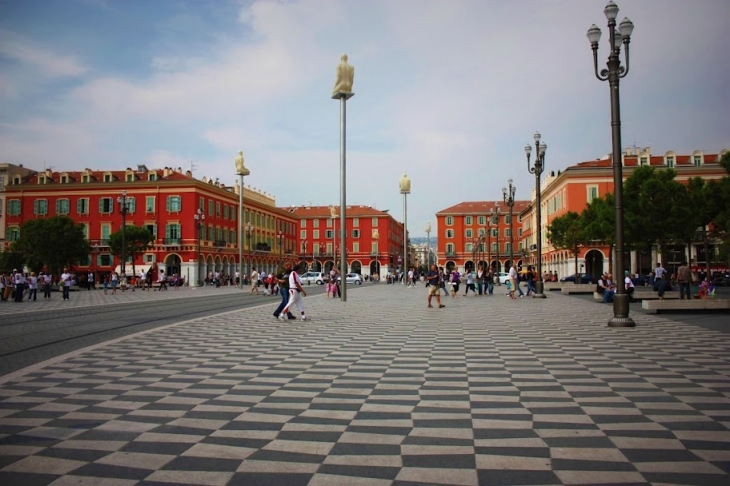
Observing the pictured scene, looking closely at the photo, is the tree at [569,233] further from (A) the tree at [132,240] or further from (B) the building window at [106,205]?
(B) the building window at [106,205]

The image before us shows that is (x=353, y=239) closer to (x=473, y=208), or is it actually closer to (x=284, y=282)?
(x=473, y=208)

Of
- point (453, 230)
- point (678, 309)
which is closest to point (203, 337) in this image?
point (678, 309)

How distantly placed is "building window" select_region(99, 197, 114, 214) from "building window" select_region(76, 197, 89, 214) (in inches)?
69.1

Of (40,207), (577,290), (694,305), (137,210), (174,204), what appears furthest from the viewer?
(40,207)

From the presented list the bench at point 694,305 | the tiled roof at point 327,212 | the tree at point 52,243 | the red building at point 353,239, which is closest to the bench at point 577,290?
the bench at point 694,305

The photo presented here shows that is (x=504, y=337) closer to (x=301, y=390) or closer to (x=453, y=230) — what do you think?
(x=301, y=390)

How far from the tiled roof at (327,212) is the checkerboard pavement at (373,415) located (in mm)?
104129

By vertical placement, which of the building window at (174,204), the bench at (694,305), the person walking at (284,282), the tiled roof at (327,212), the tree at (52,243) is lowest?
the bench at (694,305)

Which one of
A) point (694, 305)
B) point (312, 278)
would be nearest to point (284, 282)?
point (694, 305)

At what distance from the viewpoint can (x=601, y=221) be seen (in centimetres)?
4194

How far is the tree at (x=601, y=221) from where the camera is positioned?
133 ft

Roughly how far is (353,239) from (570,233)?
64.1 m

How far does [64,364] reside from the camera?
955 centimetres

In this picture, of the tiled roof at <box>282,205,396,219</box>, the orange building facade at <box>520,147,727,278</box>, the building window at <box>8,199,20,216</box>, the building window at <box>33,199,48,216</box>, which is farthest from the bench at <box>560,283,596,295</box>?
the tiled roof at <box>282,205,396,219</box>
